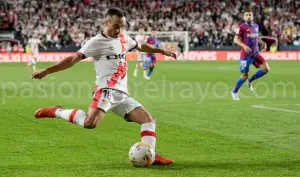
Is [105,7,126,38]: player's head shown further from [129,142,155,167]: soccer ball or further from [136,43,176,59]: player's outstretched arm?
[129,142,155,167]: soccer ball

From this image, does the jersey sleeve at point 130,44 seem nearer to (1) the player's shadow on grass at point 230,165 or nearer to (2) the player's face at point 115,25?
(2) the player's face at point 115,25

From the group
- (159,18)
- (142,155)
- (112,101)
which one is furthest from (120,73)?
(159,18)

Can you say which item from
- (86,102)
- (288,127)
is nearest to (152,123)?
(288,127)

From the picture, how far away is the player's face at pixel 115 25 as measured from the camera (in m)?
9.08

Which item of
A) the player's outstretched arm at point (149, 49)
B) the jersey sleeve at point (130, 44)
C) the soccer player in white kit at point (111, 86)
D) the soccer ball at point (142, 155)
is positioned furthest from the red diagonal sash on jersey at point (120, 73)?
the soccer ball at point (142, 155)

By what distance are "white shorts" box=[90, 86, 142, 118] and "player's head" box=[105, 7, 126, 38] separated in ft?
2.51

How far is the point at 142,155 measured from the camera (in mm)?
8961

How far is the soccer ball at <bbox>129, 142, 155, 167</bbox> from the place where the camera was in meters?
8.98

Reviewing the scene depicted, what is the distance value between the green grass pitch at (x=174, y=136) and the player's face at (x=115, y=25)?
5.67 ft

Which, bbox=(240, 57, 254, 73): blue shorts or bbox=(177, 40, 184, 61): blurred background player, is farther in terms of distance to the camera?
bbox=(177, 40, 184, 61): blurred background player

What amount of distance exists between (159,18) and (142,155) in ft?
155

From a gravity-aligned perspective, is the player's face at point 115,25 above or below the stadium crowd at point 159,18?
above

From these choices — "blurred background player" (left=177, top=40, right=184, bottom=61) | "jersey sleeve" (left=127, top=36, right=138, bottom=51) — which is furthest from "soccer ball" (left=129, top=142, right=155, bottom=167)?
"blurred background player" (left=177, top=40, right=184, bottom=61)

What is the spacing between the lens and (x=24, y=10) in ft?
177
